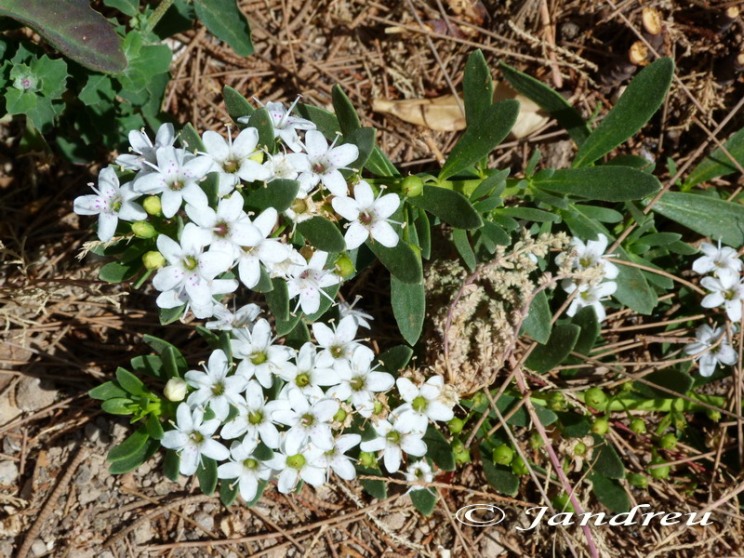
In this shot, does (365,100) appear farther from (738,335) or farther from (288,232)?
(738,335)

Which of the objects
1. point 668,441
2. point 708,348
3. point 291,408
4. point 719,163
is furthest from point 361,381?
point 719,163

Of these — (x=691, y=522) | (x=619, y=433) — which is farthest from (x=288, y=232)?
(x=691, y=522)

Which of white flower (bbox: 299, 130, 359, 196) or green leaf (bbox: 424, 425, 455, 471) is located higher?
white flower (bbox: 299, 130, 359, 196)

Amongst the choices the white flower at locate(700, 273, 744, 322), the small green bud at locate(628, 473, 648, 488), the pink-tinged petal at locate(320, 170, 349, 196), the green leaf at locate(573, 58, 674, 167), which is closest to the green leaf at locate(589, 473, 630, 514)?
the small green bud at locate(628, 473, 648, 488)

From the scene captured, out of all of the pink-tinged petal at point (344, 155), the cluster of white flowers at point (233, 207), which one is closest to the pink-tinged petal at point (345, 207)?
the cluster of white flowers at point (233, 207)

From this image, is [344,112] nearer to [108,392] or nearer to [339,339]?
[339,339]

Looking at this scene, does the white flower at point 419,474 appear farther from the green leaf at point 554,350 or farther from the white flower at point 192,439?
the white flower at point 192,439

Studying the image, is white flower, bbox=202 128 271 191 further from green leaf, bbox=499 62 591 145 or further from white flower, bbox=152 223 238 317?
green leaf, bbox=499 62 591 145
